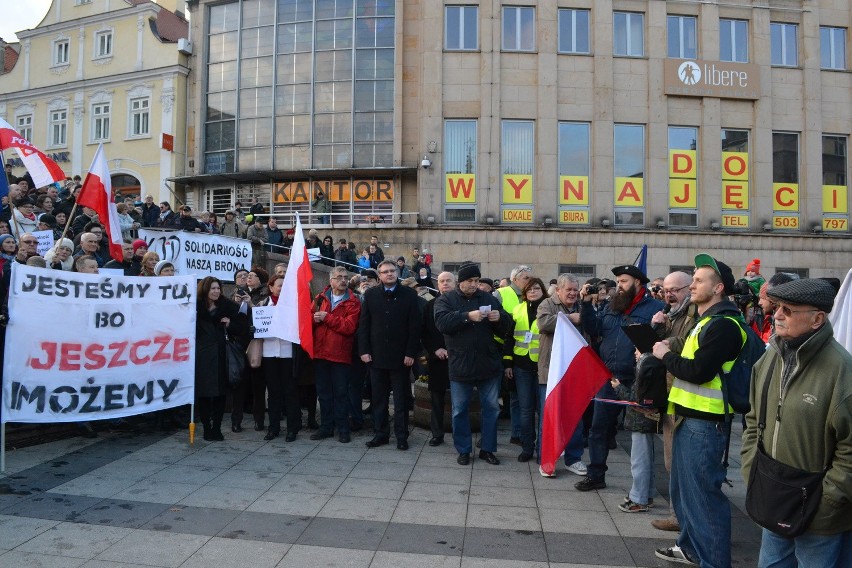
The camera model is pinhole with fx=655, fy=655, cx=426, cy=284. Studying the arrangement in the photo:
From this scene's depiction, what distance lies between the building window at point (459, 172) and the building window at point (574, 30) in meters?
4.70

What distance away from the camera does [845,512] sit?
110 inches

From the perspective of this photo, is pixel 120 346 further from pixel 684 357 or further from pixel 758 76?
pixel 758 76

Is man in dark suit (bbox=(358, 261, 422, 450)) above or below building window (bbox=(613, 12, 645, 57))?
below

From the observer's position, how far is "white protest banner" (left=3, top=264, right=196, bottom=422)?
626 centimetres

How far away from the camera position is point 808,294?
9.60ft

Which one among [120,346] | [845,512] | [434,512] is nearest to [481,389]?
[434,512]

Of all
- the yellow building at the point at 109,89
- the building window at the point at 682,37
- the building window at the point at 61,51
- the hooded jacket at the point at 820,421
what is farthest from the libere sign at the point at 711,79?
the building window at the point at 61,51

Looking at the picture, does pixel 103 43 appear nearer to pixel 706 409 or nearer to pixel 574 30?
pixel 574 30

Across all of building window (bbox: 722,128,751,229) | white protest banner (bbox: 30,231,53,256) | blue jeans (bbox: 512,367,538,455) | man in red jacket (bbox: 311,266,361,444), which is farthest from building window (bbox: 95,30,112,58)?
blue jeans (bbox: 512,367,538,455)

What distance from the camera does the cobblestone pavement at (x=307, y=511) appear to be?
14.7ft

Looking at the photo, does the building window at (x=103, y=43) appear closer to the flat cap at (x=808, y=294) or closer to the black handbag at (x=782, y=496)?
the flat cap at (x=808, y=294)

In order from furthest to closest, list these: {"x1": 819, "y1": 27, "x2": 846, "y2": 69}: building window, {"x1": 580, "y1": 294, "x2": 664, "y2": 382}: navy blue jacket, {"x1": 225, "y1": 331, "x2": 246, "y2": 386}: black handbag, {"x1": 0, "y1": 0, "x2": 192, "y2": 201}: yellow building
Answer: {"x1": 0, "y1": 0, "x2": 192, "y2": 201}: yellow building
{"x1": 819, "y1": 27, "x2": 846, "y2": 69}: building window
{"x1": 225, "y1": 331, "x2": 246, "y2": 386}: black handbag
{"x1": 580, "y1": 294, "x2": 664, "y2": 382}: navy blue jacket

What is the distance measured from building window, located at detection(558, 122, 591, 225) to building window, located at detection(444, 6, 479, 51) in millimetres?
4749

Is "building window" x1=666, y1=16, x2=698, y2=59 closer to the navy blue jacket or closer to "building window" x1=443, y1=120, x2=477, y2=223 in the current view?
"building window" x1=443, y1=120, x2=477, y2=223
